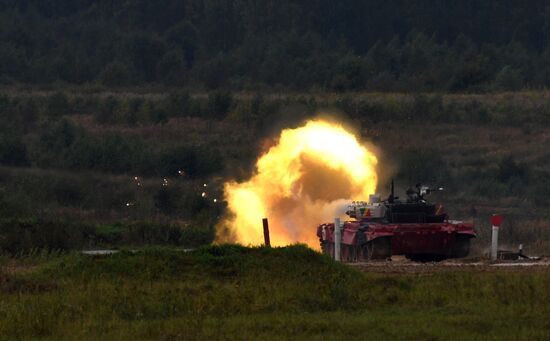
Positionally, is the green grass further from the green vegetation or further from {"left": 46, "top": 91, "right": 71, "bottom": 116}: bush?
{"left": 46, "top": 91, "right": 71, "bottom": 116}: bush

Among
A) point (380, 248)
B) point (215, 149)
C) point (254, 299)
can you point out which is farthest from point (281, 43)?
point (254, 299)

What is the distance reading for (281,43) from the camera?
102438 mm

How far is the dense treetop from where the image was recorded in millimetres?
88938

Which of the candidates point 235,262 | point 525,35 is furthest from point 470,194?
point 525,35

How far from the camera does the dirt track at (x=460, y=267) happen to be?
28891 millimetres

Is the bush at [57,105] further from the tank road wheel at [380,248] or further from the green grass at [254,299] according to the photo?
the green grass at [254,299]

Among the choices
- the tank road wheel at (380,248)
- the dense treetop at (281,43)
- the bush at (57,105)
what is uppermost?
the dense treetop at (281,43)

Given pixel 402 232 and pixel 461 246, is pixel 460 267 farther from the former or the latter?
pixel 461 246

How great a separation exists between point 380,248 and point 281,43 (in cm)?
7013

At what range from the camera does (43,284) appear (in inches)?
975

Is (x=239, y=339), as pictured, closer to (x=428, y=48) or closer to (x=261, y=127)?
(x=261, y=127)

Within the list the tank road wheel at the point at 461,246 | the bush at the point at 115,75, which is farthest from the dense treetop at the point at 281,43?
the tank road wheel at the point at 461,246

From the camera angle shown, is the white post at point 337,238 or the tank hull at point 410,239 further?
the white post at point 337,238

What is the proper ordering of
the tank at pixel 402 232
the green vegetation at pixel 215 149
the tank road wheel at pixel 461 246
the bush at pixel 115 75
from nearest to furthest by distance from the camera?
the tank at pixel 402 232 → the tank road wheel at pixel 461 246 → the green vegetation at pixel 215 149 → the bush at pixel 115 75
